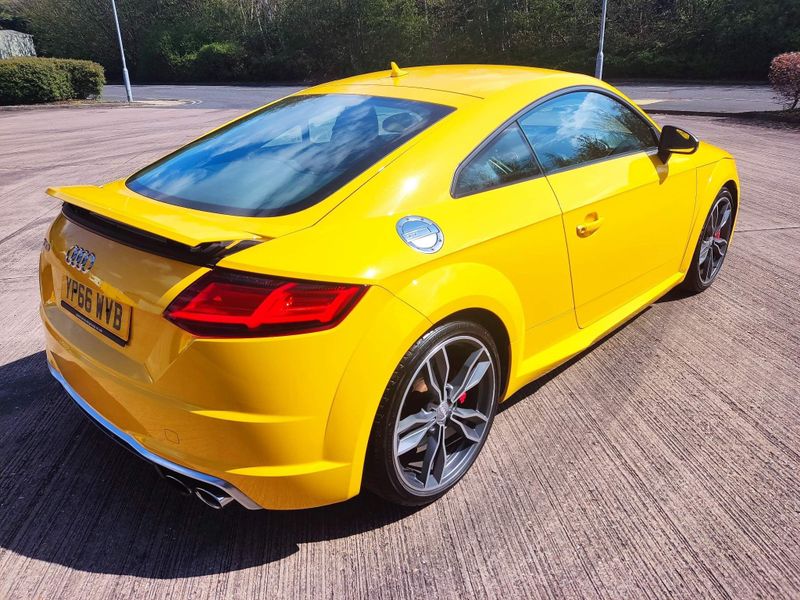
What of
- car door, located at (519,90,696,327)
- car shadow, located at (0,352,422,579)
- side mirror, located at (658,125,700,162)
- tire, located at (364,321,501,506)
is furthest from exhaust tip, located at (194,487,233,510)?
side mirror, located at (658,125,700,162)

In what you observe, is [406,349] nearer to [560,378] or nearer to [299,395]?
[299,395]

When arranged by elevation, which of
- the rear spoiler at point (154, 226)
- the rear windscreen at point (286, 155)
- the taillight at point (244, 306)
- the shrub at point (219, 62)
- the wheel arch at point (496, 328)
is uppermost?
the rear windscreen at point (286, 155)

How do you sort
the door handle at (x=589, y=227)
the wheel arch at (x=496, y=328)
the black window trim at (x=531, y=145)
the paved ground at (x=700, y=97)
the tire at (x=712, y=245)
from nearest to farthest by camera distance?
the wheel arch at (x=496, y=328)
the black window trim at (x=531, y=145)
the door handle at (x=589, y=227)
the tire at (x=712, y=245)
the paved ground at (x=700, y=97)

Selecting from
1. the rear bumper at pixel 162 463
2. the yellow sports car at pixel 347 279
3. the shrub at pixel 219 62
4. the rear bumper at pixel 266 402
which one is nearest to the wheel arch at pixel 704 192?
the yellow sports car at pixel 347 279

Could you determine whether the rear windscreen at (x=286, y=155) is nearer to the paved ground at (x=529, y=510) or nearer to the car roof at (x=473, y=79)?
the car roof at (x=473, y=79)

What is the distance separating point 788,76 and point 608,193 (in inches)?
548

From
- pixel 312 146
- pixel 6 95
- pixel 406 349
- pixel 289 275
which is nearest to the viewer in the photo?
pixel 289 275

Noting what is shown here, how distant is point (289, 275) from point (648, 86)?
27.7 metres

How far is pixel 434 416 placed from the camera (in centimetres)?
247

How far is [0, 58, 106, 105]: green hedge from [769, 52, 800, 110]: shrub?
24.2 m

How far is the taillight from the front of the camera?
193cm

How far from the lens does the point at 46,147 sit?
41.8 feet

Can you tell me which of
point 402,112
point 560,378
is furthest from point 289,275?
point 560,378

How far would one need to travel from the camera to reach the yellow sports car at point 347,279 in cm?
197
